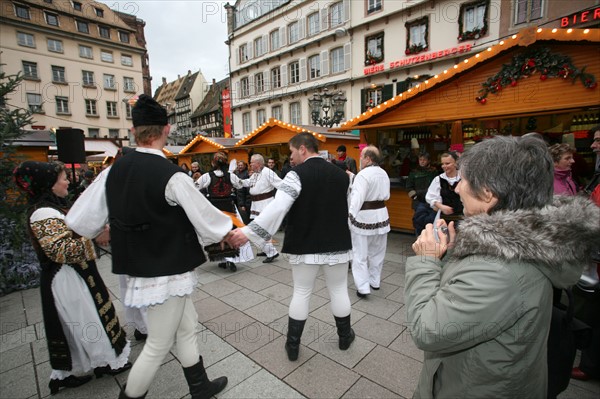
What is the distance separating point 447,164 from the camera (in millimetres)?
3857

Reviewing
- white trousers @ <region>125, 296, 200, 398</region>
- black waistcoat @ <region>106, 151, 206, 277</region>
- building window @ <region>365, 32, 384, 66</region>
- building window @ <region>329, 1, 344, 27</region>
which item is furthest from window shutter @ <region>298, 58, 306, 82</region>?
white trousers @ <region>125, 296, 200, 398</region>

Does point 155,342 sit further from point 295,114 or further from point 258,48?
point 258,48

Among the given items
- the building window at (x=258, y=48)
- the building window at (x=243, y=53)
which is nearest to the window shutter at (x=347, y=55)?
the building window at (x=258, y=48)

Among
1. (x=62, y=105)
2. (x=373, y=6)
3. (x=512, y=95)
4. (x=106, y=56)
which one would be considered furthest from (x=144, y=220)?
(x=106, y=56)

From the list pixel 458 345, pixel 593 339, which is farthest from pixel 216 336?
pixel 593 339

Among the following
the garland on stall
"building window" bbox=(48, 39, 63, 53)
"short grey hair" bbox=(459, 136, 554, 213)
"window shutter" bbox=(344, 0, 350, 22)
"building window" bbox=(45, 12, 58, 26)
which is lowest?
"short grey hair" bbox=(459, 136, 554, 213)

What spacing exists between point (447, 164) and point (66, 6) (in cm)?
4199

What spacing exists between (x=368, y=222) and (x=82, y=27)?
1580 inches

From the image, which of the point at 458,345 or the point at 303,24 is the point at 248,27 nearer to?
the point at 303,24

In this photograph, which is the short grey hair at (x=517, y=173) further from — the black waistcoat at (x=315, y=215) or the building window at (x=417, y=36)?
the building window at (x=417, y=36)

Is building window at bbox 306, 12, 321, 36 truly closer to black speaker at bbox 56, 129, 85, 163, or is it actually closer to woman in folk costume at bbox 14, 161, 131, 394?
black speaker at bbox 56, 129, 85, 163

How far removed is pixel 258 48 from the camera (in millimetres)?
24766

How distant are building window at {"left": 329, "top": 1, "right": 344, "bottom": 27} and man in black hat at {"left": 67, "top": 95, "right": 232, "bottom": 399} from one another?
20.8 m

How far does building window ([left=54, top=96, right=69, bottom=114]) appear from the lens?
89.6ft
